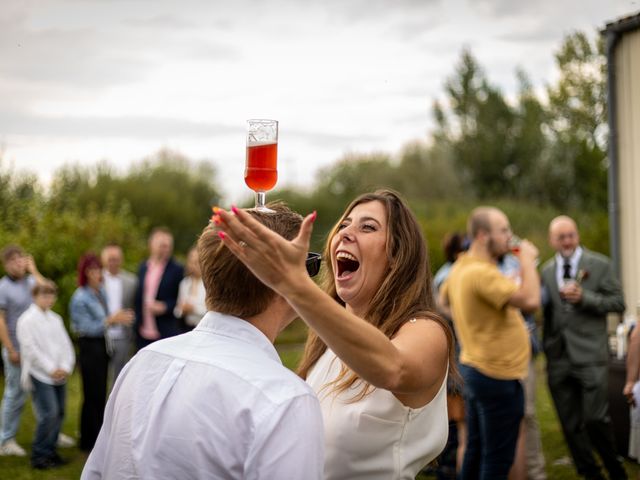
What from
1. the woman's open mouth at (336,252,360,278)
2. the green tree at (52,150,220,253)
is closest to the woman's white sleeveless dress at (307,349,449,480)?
the woman's open mouth at (336,252,360,278)

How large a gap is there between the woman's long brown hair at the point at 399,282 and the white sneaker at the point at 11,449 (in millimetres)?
5882

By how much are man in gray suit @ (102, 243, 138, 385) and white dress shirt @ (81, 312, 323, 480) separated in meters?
6.76

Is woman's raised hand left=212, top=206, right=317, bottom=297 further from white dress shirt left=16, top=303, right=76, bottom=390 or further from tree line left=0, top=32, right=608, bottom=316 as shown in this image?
tree line left=0, top=32, right=608, bottom=316

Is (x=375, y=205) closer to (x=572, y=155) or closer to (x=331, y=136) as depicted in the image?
(x=572, y=155)

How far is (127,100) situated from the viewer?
18.2 meters

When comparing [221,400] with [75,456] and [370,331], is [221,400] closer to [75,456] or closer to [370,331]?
[370,331]

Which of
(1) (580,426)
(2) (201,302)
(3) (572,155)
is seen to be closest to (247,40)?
(2) (201,302)

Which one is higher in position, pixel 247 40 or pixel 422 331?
pixel 247 40

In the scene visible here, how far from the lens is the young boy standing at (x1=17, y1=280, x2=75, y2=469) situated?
7.30 m

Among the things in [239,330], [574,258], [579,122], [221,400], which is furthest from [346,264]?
[579,122]

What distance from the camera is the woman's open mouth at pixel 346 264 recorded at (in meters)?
2.95

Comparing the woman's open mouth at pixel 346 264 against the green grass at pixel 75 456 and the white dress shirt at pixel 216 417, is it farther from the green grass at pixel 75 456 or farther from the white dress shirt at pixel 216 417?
the green grass at pixel 75 456

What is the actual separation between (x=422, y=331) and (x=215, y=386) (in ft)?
2.63

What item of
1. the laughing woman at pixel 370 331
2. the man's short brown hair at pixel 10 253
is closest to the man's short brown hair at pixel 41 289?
the man's short brown hair at pixel 10 253
